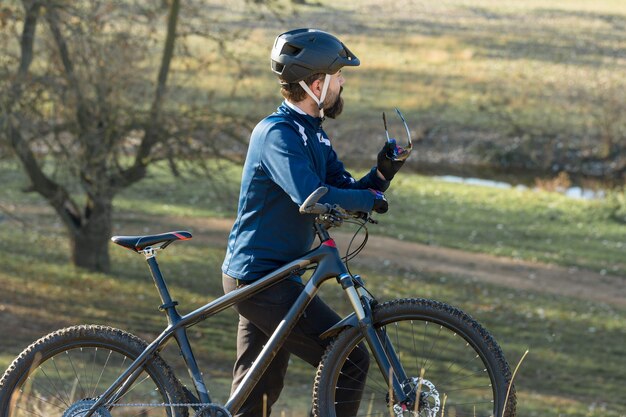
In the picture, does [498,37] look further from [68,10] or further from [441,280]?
[68,10]

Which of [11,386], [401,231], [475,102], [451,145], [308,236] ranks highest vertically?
[475,102]

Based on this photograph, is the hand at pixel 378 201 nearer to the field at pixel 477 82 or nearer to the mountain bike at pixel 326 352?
the mountain bike at pixel 326 352

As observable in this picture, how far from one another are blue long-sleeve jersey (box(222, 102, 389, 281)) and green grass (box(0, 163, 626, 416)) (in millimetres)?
5977

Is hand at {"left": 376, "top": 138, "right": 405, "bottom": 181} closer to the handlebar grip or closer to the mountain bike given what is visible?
the mountain bike

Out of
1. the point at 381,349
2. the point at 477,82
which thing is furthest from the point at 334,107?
the point at 477,82

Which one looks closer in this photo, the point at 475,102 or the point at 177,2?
the point at 177,2

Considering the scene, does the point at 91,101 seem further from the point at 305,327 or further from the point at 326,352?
the point at 326,352

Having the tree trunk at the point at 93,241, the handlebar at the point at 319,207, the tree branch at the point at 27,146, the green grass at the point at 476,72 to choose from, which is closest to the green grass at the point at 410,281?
the tree trunk at the point at 93,241

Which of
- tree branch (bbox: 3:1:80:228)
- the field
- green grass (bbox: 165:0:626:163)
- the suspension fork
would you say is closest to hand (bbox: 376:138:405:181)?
the suspension fork

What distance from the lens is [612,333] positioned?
17.1m

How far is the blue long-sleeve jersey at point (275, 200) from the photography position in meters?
4.30

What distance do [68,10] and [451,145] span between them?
20037mm

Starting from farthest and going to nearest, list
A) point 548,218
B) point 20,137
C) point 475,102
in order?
point 475,102, point 548,218, point 20,137

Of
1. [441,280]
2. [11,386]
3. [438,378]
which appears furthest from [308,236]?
[441,280]
